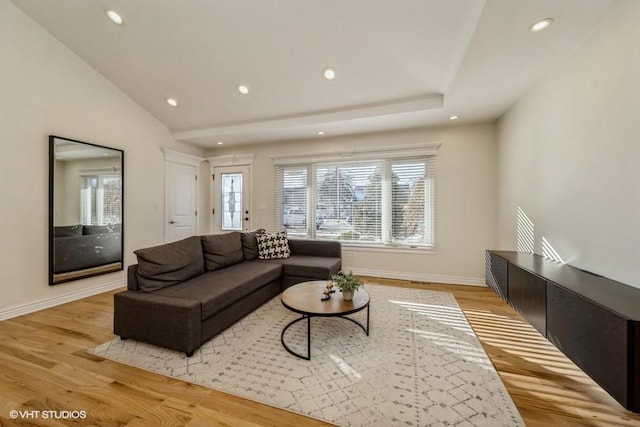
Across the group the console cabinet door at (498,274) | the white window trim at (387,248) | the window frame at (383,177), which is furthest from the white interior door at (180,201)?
the console cabinet door at (498,274)

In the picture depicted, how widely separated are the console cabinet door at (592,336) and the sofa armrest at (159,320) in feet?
8.25

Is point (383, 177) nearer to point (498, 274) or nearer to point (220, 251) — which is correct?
point (498, 274)

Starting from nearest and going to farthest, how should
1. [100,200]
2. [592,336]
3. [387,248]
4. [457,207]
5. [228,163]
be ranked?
[592,336]
[100,200]
[457,207]
[387,248]
[228,163]

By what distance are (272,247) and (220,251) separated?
0.90 metres

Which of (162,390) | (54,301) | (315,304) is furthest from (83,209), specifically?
(315,304)

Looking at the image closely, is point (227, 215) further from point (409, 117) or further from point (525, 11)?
point (525, 11)

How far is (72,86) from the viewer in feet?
11.3

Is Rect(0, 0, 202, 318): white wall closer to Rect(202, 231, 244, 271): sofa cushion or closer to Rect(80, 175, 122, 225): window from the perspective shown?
Rect(80, 175, 122, 225): window

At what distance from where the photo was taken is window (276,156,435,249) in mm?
4332

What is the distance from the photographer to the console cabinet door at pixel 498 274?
2.26 meters

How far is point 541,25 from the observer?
193cm

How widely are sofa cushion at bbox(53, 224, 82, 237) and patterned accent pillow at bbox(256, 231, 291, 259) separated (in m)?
2.37

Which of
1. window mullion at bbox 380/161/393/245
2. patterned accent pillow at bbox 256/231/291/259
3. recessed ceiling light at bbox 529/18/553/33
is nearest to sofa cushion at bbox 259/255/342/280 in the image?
patterned accent pillow at bbox 256/231/291/259

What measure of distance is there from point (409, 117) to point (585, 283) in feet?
9.26
